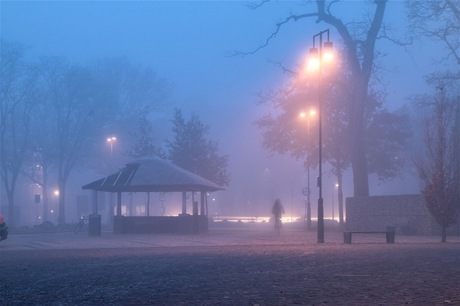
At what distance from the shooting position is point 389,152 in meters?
60.2

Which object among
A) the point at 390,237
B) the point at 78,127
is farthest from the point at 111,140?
the point at 390,237

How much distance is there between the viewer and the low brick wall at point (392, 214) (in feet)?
137

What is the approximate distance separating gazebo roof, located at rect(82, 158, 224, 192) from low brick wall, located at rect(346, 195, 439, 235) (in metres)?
9.64

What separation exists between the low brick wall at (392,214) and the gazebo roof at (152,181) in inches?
380

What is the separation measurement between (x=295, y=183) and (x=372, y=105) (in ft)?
202

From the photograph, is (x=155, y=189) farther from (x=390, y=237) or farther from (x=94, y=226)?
(x=390, y=237)

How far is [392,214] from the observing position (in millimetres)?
43688

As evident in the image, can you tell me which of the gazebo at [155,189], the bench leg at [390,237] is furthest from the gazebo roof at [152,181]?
the bench leg at [390,237]

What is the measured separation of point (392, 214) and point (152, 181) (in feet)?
52.5

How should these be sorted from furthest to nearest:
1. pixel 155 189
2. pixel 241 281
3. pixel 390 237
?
pixel 155 189 → pixel 390 237 → pixel 241 281

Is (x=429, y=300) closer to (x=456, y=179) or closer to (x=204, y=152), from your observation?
(x=456, y=179)

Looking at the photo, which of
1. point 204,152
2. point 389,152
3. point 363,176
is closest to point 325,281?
point 363,176

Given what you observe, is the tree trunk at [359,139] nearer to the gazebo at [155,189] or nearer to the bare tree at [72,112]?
the gazebo at [155,189]

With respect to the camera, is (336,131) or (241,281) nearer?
(241,281)
